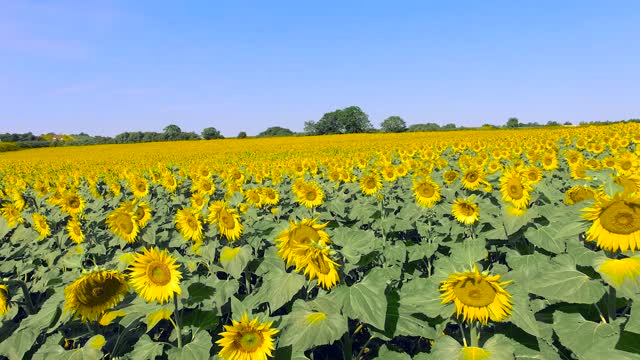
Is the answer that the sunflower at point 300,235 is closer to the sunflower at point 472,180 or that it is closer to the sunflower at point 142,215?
the sunflower at point 142,215

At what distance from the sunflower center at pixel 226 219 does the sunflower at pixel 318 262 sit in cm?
177

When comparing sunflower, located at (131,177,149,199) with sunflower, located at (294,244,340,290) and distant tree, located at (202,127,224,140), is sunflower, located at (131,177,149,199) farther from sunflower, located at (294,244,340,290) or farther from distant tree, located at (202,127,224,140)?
distant tree, located at (202,127,224,140)

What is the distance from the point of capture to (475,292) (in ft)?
7.21

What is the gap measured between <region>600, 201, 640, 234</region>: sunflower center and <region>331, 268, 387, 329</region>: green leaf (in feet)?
Answer: 4.87

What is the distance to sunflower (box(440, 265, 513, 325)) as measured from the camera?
217 centimetres

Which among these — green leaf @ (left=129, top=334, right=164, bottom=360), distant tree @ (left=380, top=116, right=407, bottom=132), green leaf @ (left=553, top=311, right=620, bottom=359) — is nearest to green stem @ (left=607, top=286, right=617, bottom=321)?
green leaf @ (left=553, top=311, right=620, bottom=359)

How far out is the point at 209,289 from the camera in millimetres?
3264

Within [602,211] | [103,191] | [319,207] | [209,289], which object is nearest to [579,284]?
[602,211]

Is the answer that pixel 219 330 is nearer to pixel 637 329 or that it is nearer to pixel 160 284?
pixel 160 284

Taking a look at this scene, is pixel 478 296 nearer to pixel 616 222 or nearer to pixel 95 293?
pixel 616 222

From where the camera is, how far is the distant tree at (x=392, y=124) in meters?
97.8

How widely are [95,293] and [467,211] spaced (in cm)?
424

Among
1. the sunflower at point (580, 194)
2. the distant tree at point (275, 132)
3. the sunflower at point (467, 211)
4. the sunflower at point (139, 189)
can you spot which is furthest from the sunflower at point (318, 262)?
the distant tree at point (275, 132)

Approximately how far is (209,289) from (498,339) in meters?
2.28
